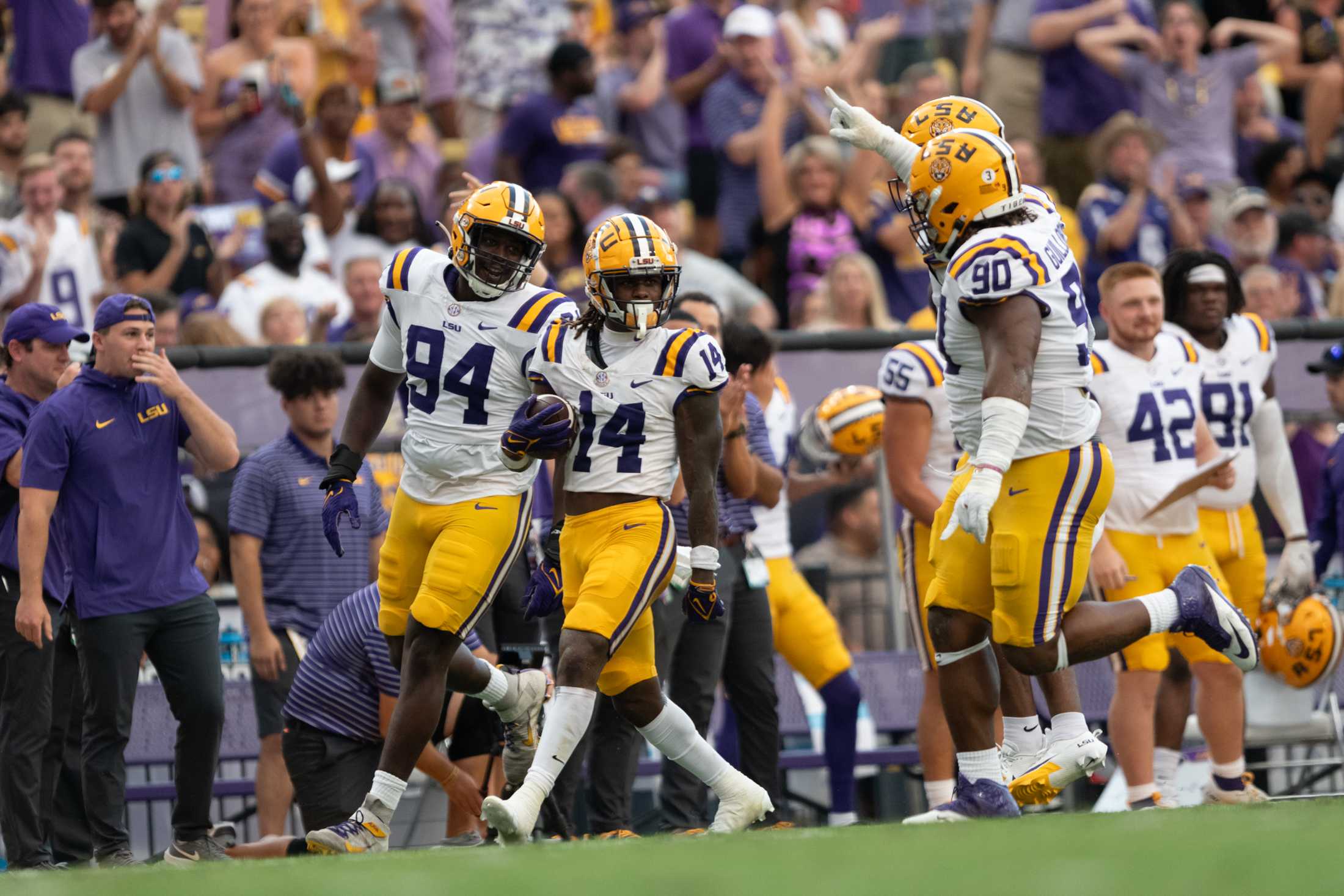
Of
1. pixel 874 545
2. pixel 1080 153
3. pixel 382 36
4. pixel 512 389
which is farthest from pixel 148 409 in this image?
pixel 1080 153

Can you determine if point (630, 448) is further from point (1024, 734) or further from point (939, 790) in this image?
point (939, 790)

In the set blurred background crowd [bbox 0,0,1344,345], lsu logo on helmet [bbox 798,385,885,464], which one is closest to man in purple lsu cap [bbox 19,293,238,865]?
blurred background crowd [bbox 0,0,1344,345]

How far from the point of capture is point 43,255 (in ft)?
34.2

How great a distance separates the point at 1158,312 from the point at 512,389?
270 centimetres

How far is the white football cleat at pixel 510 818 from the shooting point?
19.0 ft

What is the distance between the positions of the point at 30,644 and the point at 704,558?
8.06 ft

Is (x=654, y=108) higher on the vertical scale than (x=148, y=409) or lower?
higher

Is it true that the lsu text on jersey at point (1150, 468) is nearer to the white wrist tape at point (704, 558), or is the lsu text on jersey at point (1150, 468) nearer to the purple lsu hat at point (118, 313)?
the white wrist tape at point (704, 558)

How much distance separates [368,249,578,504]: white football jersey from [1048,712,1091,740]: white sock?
1.91 m

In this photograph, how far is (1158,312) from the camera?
782 cm

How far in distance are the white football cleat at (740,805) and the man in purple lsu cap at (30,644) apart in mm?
2375

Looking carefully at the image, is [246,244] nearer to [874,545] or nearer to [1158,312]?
[874,545]

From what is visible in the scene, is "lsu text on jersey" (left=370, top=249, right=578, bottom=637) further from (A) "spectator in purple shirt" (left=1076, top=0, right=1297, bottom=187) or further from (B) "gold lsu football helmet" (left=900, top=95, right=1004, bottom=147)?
(A) "spectator in purple shirt" (left=1076, top=0, right=1297, bottom=187)

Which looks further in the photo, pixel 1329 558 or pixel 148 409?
pixel 1329 558
